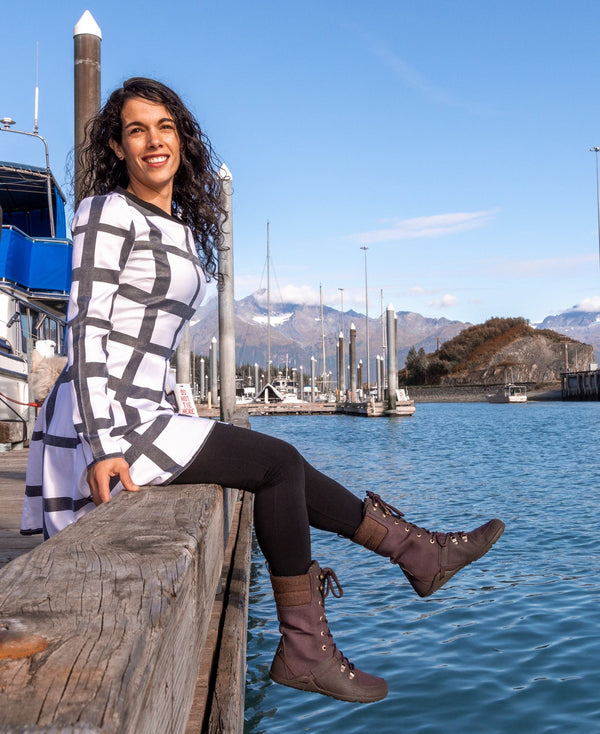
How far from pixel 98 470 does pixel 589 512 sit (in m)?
9.86

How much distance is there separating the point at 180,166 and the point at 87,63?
11.9 ft

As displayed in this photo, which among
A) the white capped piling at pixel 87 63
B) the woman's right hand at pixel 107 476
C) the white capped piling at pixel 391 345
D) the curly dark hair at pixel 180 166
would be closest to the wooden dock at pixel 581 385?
the white capped piling at pixel 391 345

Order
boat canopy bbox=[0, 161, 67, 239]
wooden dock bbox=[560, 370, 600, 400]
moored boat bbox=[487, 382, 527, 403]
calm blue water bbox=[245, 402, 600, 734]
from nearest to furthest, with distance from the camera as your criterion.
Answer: calm blue water bbox=[245, 402, 600, 734], boat canopy bbox=[0, 161, 67, 239], wooden dock bbox=[560, 370, 600, 400], moored boat bbox=[487, 382, 527, 403]

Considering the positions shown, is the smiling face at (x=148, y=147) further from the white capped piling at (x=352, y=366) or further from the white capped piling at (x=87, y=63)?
the white capped piling at (x=352, y=366)

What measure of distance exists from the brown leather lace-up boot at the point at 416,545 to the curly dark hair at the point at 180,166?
1.03m

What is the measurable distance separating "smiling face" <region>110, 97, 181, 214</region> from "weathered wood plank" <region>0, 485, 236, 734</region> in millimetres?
1263

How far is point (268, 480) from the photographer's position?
2.09m

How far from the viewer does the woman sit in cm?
201

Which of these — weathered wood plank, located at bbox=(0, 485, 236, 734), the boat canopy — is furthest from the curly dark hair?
the boat canopy

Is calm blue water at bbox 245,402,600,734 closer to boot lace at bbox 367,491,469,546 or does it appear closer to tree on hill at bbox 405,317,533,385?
boot lace at bbox 367,491,469,546

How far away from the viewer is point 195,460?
79.9 inches

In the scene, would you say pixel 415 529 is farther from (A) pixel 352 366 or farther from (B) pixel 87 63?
(A) pixel 352 366

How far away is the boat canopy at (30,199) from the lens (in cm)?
1273

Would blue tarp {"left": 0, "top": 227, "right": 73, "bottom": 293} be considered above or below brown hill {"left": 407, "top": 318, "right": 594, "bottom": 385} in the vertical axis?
below
